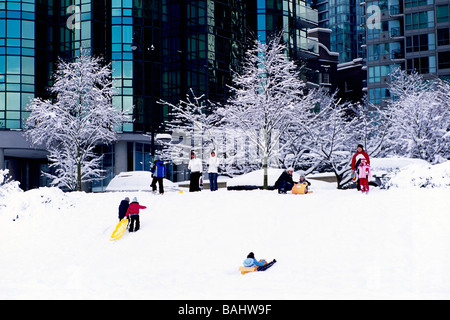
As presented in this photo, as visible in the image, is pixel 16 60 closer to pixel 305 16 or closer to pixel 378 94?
pixel 305 16

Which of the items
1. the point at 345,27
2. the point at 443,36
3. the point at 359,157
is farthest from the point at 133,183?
the point at 345,27

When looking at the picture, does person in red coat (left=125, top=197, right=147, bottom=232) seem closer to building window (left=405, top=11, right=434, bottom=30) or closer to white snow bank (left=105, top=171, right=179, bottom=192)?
white snow bank (left=105, top=171, right=179, bottom=192)

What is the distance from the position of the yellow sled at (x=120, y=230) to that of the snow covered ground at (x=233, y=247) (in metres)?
0.23

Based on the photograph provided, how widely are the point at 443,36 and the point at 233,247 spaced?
61345 millimetres

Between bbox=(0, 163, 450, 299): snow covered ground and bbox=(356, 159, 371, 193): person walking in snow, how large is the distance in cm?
34

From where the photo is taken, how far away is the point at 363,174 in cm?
1905

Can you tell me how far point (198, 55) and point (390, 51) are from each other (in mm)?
34690

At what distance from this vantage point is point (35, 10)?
45625 millimetres

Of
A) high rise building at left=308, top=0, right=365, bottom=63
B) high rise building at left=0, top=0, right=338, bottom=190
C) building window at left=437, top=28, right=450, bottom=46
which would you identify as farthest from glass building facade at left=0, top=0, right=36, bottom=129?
high rise building at left=308, top=0, right=365, bottom=63

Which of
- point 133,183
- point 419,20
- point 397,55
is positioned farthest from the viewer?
point 397,55

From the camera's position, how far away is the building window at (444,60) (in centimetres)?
6731

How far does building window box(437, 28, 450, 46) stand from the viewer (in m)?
67.6

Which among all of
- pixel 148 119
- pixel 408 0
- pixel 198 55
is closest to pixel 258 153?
pixel 148 119

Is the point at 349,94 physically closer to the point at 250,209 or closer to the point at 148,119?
the point at 148,119
